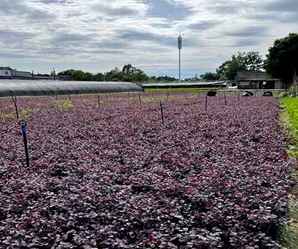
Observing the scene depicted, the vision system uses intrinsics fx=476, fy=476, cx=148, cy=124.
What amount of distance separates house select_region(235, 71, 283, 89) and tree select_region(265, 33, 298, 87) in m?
15.6

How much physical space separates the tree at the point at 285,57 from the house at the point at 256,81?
51.1 feet

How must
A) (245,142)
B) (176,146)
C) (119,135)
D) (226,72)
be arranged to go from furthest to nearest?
(226,72)
(119,135)
(245,142)
(176,146)

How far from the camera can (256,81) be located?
111 m

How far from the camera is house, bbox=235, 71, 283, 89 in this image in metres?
107

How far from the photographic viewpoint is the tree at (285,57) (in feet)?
282

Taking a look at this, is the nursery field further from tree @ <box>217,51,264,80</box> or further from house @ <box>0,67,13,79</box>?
tree @ <box>217,51,264,80</box>

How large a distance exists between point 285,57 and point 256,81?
983 inches

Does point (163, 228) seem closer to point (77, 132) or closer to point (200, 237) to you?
point (200, 237)


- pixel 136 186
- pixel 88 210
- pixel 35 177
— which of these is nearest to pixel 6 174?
pixel 35 177

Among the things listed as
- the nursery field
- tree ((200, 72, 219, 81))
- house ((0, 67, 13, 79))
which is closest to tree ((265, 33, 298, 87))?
house ((0, 67, 13, 79))

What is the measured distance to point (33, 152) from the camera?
9.93 meters

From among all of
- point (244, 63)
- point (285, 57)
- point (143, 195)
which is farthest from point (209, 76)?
point (143, 195)

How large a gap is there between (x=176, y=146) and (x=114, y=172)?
3550 mm

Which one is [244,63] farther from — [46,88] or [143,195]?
[143,195]
